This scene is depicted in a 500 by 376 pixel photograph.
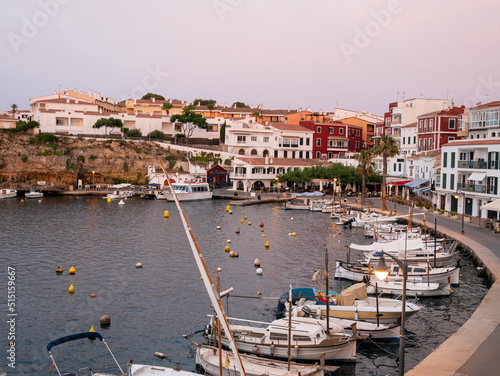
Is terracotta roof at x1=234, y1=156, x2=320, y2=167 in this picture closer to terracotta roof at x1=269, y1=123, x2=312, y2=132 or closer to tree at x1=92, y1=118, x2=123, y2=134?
terracotta roof at x1=269, y1=123, x2=312, y2=132

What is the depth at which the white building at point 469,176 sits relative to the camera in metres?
57.9

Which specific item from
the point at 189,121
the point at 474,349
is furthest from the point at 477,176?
the point at 189,121

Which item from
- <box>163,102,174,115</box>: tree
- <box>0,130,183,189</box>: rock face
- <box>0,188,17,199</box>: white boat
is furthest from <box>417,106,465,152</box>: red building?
<box>163,102,174,115</box>: tree

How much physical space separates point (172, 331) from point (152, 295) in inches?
269

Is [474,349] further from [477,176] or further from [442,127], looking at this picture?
[442,127]

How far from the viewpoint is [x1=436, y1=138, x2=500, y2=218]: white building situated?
57.9 meters

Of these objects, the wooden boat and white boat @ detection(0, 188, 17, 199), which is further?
white boat @ detection(0, 188, 17, 199)

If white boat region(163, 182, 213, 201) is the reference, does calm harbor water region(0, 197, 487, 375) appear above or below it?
below

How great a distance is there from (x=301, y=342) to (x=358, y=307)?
560 centimetres

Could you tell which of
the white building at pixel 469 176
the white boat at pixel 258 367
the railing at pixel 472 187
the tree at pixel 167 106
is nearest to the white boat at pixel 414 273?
the white boat at pixel 258 367

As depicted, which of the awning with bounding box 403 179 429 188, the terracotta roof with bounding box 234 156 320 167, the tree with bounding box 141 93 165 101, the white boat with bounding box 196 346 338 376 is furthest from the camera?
the tree with bounding box 141 93 165 101

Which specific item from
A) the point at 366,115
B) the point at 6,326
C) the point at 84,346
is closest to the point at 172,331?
the point at 84,346

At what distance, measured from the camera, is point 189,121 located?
13162cm

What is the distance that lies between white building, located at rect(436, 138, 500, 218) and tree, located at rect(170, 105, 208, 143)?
242 feet
